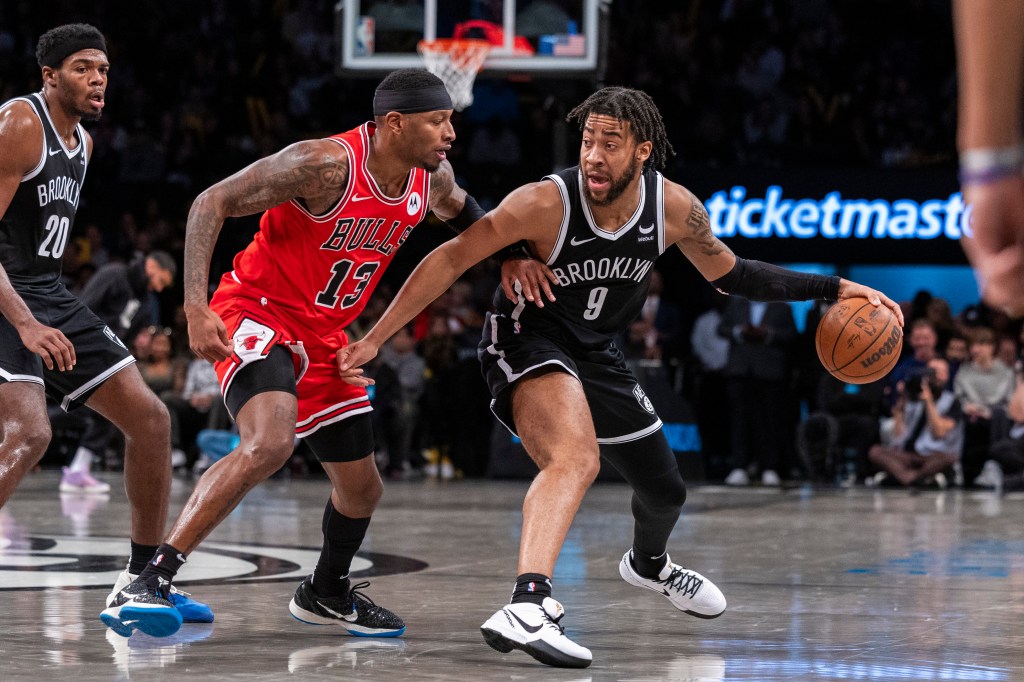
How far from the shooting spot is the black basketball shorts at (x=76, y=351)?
5.25m

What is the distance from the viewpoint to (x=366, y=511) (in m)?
5.33

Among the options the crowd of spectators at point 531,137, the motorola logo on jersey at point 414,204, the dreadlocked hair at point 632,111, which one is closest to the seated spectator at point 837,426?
the crowd of spectators at point 531,137

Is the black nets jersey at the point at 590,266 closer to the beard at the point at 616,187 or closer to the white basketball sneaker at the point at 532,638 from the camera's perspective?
the beard at the point at 616,187

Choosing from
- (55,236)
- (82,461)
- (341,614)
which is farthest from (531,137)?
(341,614)

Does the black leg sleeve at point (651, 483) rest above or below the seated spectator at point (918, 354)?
above

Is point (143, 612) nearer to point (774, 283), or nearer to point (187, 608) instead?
point (187, 608)

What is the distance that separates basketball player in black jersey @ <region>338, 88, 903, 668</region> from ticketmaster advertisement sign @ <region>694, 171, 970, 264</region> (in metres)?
9.39

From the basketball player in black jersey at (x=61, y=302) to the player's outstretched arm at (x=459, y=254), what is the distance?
89 cm

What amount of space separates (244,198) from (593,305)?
1291 mm

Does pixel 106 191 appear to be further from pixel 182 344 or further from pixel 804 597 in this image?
pixel 804 597

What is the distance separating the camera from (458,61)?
38.8ft

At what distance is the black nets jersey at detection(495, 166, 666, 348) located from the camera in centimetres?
515

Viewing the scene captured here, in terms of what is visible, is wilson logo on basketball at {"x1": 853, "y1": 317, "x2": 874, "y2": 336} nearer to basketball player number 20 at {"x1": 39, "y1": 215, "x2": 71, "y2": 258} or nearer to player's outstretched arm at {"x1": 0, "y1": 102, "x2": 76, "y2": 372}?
player's outstretched arm at {"x1": 0, "y1": 102, "x2": 76, "y2": 372}

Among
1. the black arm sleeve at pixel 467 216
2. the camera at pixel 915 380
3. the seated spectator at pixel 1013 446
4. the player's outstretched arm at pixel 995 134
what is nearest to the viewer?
the player's outstretched arm at pixel 995 134
